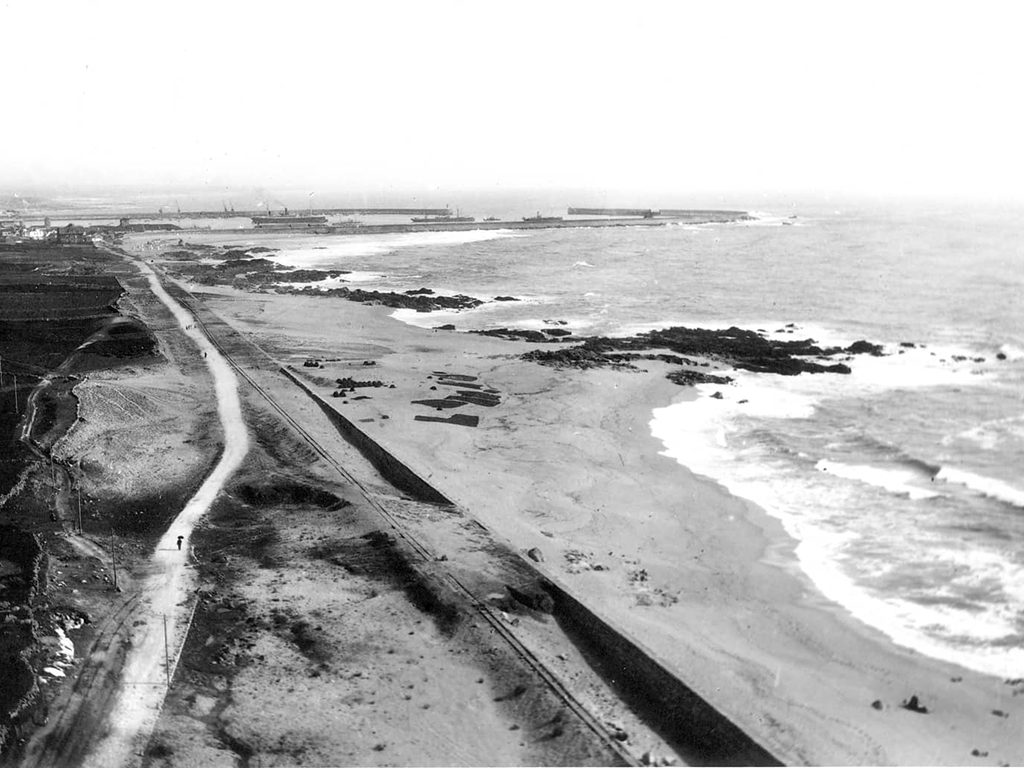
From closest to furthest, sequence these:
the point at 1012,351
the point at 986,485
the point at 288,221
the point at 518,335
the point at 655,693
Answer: the point at 655,693
the point at 986,485
the point at 1012,351
the point at 518,335
the point at 288,221

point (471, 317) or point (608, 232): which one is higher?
point (608, 232)

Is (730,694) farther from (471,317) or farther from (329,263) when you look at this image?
(329,263)

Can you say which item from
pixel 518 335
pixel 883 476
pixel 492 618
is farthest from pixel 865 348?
pixel 492 618

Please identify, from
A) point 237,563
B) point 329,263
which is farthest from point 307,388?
point 329,263

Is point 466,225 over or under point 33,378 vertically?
over

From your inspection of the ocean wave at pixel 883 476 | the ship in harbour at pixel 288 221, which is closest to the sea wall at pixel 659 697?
the ocean wave at pixel 883 476

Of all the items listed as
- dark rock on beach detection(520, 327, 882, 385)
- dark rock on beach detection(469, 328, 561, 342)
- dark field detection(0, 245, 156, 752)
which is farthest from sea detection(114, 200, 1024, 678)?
dark field detection(0, 245, 156, 752)

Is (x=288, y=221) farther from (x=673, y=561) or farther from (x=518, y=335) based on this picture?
(x=673, y=561)

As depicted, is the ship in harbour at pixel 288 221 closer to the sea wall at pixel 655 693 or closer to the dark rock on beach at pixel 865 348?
the dark rock on beach at pixel 865 348
